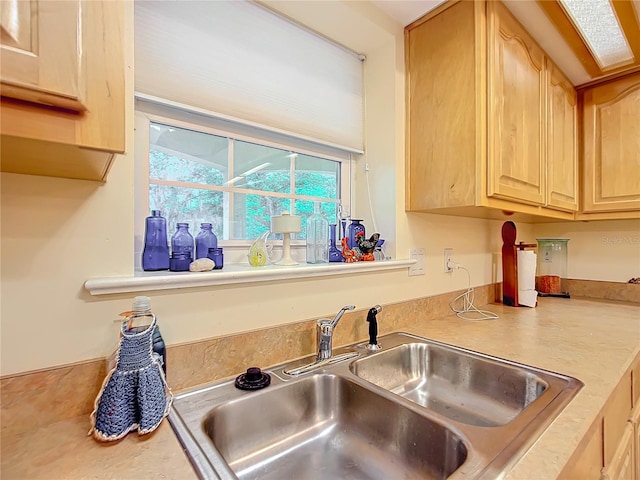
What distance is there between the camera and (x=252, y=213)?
1221mm

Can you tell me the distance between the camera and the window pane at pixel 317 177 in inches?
54.2

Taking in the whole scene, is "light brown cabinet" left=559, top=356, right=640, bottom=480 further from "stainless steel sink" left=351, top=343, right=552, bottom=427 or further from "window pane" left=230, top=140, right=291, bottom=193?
"window pane" left=230, top=140, right=291, bottom=193

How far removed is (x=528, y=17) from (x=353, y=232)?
1157 mm

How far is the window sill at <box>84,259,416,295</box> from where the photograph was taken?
70 cm

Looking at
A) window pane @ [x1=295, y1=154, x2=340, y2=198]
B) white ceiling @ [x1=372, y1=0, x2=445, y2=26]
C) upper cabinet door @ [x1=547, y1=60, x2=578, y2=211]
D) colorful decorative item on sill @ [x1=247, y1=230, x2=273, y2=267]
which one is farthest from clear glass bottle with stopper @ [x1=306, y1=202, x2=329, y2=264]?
upper cabinet door @ [x1=547, y1=60, x2=578, y2=211]

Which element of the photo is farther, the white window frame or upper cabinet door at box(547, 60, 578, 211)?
upper cabinet door at box(547, 60, 578, 211)

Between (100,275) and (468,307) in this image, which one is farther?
(468,307)

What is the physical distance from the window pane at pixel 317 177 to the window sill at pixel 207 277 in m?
0.43

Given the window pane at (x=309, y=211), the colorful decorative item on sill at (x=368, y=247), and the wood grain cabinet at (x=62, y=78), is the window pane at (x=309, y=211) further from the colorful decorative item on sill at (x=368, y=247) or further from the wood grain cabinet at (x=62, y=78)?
the wood grain cabinet at (x=62, y=78)

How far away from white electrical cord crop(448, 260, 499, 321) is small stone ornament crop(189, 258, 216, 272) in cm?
119

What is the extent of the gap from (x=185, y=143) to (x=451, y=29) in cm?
112

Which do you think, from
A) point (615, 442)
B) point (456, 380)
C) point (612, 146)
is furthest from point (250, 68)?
point (612, 146)

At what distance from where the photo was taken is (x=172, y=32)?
38.9 inches

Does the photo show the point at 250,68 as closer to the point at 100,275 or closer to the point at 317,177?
the point at 317,177
